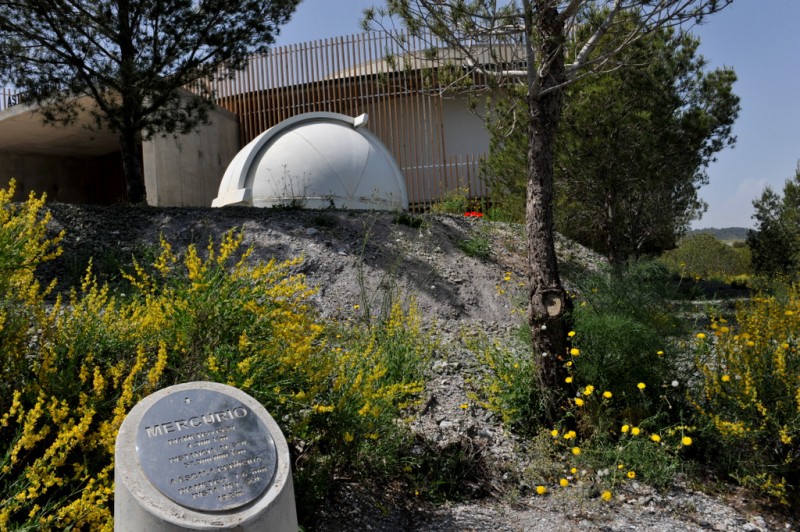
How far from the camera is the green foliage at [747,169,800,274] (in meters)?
21.5

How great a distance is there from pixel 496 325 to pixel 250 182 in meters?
6.44

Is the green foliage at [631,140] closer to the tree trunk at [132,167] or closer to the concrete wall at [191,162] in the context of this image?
the tree trunk at [132,167]

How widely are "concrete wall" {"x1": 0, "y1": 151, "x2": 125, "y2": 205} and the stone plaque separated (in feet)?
64.9

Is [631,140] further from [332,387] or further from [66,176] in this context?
[66,176]

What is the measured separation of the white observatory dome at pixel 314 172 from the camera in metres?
13.1

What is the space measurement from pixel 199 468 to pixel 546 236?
353 cm

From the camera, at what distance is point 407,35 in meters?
6.66

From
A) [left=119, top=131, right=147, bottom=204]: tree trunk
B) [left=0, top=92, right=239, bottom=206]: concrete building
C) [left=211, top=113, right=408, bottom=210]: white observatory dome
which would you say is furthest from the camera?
[left=0, top=92, right=239, bottom=206]: concrete building

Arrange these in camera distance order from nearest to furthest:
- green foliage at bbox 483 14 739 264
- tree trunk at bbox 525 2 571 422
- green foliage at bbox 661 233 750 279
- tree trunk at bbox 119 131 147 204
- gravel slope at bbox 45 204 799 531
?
gravel slope at bbox 45 204 799 531 → tree trunk at bbox 525 2 571 422 → green foliage at bbox 483 14 739 264 → tree trunk at bbox 119 131 147 204 → green foliage at bbox 661 233 750 279

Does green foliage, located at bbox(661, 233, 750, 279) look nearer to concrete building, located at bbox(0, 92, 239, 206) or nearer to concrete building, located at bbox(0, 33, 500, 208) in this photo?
concrete building, located at bbox(0, 33, 500, 208)

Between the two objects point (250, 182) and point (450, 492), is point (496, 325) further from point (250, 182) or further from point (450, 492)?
point (250, 182)

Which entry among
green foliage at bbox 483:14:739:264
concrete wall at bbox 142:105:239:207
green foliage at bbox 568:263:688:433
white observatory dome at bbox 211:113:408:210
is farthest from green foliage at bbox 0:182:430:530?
concrete wall at bbox 142:105:239:207

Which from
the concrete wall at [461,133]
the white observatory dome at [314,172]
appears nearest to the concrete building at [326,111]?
the concrete wall at [461,133]

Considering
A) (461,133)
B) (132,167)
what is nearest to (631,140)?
(132,167)
